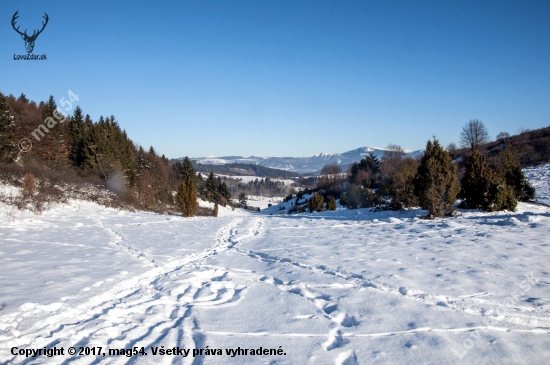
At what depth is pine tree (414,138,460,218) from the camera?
Result: 13102mm

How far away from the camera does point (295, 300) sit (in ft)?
15.1

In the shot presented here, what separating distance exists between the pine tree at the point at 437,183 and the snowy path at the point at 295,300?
4.47 metres

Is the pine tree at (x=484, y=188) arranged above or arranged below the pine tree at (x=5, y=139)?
below

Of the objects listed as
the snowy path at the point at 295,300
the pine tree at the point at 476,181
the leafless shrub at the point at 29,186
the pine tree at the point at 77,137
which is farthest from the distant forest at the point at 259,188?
the snowy path at the point at 295,300

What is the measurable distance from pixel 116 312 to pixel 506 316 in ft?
17.0

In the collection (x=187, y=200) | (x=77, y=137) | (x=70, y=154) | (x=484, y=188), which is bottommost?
(x=187, y=200)

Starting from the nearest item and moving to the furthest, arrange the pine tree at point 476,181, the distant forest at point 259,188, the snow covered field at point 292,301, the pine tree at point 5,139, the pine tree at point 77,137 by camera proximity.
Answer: the snow covered field at point 292,301, the pine tree at point 476,181, the pine tree at point 5,139, the pine tree at point 77,137, the distant forest at point 259,188

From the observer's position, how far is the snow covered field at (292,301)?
324cm

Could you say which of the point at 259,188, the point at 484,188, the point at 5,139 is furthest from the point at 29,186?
the point at 259,188

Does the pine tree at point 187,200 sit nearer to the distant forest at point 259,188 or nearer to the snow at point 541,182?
the snow at point 541,182

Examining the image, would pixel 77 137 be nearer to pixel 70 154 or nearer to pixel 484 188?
pixel 70 154

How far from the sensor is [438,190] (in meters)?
13.2

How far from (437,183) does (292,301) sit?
442 inches

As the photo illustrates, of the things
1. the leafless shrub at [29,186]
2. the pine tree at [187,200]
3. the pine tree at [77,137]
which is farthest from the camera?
the pine tree at [77,137]
